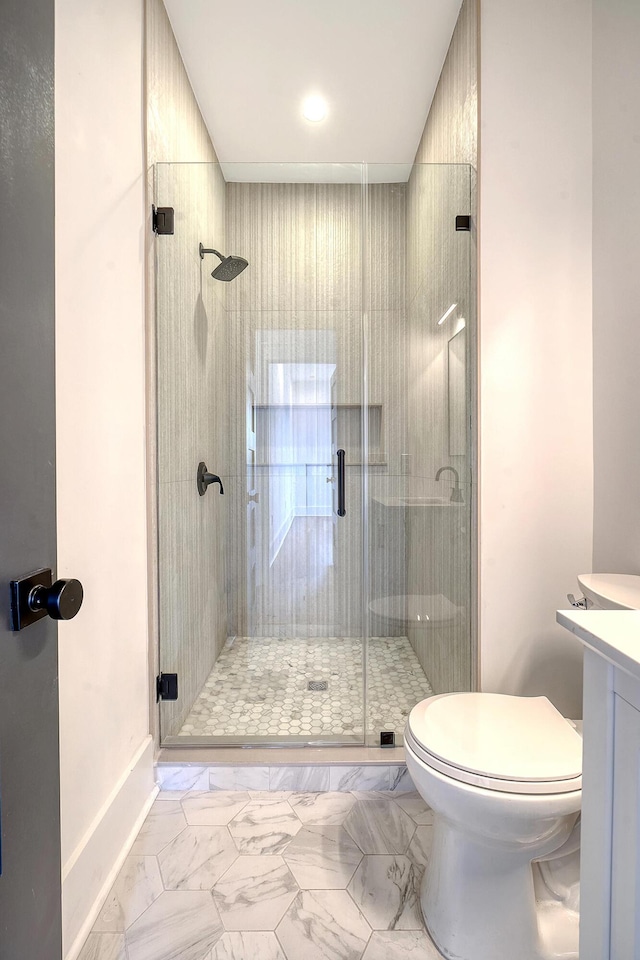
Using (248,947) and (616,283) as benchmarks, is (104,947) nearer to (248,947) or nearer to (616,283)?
(248,947)

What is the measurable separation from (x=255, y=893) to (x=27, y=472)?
3.99 ft

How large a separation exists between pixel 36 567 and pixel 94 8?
1436 mm

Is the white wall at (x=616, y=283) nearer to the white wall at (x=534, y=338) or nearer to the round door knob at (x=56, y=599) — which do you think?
the white wall at (x=534, y=338)

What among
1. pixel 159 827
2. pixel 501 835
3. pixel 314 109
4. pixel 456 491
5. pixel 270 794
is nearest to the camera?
pixel 501 835

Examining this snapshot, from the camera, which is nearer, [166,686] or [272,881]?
[272,881]

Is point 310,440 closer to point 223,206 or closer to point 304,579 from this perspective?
point 304,579

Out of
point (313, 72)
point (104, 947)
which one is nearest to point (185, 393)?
point (313, 72)

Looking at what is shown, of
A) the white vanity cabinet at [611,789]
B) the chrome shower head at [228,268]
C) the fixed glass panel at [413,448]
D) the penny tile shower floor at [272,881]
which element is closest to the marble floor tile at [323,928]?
the penny tile shower floor at [272,881]

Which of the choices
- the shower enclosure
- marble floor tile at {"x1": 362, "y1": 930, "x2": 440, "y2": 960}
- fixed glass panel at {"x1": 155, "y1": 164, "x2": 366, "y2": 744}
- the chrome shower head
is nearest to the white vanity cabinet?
marble floor tile at {"x1": 362, "y1": 930, "x2": 440, "y2": 960}

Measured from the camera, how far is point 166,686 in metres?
1.67

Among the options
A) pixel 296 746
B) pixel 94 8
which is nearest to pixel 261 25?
pixel 94 8

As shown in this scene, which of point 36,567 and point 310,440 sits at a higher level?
point 310,440

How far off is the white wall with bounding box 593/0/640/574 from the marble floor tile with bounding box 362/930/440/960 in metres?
1.10

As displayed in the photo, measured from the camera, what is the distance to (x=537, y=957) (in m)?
1.05
